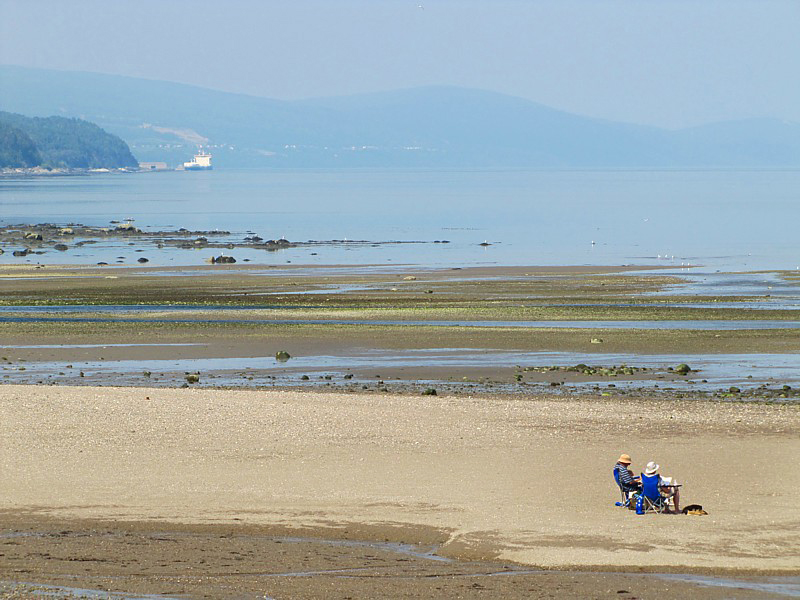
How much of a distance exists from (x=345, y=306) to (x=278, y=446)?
23.0 metres

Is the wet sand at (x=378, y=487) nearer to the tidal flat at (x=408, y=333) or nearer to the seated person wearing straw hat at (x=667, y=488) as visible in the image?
the seated person wearing straw hat at (x=667, y=488)

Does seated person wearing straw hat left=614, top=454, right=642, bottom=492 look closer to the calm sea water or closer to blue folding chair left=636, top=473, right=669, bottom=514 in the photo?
blue folding chair left=636, top=473, right=669, bottom=514

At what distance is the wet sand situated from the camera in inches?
513

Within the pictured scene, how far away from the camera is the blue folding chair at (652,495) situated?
14836mm

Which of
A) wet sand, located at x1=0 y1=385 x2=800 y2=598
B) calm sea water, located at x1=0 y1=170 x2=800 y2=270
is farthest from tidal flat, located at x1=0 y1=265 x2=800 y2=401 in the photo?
calm sea water, located at x1=0 y1=170 x2=800 y2=270

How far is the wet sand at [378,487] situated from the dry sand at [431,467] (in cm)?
4

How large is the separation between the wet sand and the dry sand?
0.04m

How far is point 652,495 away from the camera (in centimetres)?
1485

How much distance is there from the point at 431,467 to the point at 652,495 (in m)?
3.55

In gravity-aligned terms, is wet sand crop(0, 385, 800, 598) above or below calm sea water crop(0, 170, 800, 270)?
below

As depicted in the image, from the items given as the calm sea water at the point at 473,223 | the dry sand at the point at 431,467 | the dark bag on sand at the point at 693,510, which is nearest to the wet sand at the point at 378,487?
the dry sand at the point at 431,467

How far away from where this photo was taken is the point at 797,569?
42.5ft

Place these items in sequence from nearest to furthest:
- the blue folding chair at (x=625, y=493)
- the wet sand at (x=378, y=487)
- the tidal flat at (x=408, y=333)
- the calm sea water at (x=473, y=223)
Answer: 1. the wet sand at (x=378, y=487)
2. the blue folding chair at (x=625, y=493)
3. the tidal flat at (x=408, y=333)
4. the calm sea water at (x=473, y=223)

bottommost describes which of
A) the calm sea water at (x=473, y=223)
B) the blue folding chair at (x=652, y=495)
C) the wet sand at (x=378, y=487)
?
the wet sand at (x=378, y=487)
